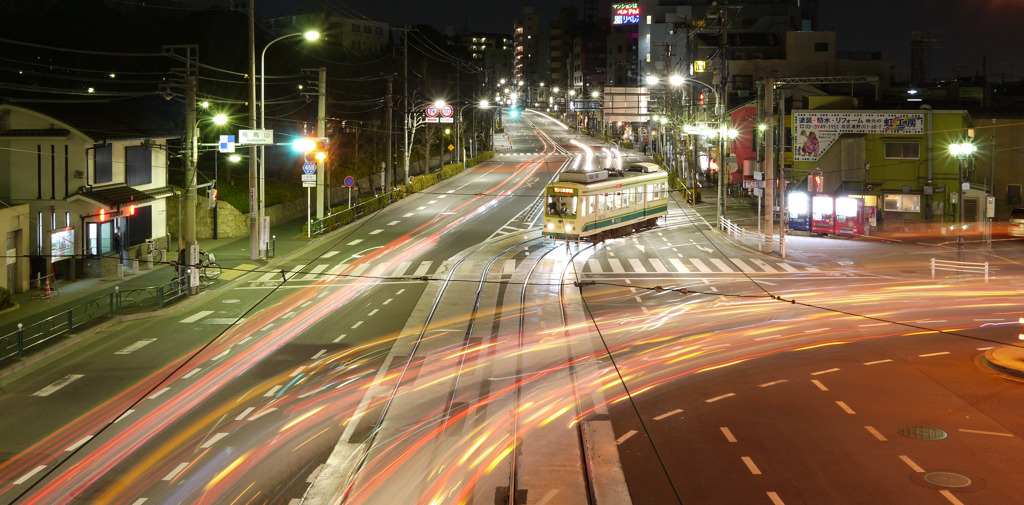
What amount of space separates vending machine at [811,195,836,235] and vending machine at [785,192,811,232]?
323 millimetres

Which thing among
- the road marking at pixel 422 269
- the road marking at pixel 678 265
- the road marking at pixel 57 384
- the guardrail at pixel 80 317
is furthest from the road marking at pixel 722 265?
the road marking at pixel 57 384

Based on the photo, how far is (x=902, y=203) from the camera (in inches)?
1981

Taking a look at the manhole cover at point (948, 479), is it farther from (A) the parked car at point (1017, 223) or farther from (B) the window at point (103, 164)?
(A) the parked car at point (1017, 223)

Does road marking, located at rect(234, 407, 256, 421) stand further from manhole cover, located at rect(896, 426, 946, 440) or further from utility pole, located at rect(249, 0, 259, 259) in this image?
utility pole, located at rect(249, 0, 259, 259)

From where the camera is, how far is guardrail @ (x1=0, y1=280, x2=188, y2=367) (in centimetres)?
2152

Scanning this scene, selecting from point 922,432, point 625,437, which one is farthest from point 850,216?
point 625,437

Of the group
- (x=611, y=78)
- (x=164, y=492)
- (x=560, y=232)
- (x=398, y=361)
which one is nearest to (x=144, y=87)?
(x=560, y=232)

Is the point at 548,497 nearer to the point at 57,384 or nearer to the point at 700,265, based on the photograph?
the point at 57,384

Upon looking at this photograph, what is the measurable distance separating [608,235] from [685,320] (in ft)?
58.3

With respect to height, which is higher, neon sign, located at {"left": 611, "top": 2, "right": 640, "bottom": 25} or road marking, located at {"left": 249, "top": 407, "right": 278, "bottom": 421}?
neon sign, located at {"left": 611, "top": 2, "right": 640, "bottom": 25}

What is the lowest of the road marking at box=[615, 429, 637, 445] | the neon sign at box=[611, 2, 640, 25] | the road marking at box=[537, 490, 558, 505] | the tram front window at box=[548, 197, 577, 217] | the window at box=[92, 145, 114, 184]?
the road marking at box=[537, 490, 558, 505]

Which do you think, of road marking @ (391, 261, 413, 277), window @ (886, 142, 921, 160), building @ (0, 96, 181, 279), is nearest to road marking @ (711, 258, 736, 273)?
road marking @ (391, 261, 413, 277)

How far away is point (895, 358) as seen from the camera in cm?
2112

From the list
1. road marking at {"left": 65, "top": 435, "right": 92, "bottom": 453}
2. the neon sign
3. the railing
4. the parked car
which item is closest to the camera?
road marking at {"left": 65, "top": 435, "right": 92, "bottom": 453}
